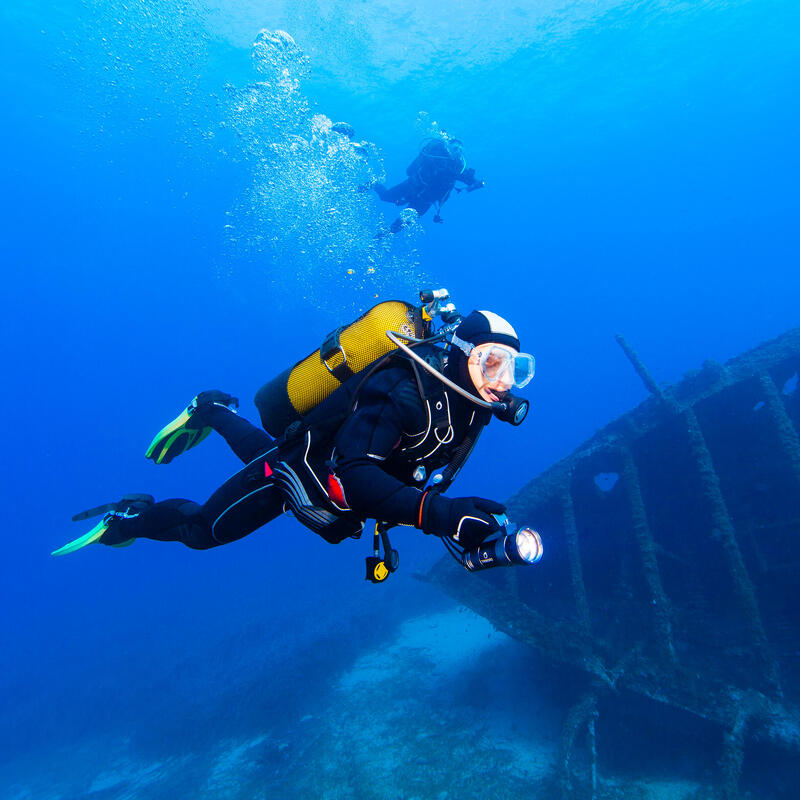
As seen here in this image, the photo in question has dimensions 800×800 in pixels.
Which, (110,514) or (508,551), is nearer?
(508,551)

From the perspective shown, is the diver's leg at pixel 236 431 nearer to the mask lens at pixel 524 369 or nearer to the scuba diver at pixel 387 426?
the scuba diver at pixel 387 426

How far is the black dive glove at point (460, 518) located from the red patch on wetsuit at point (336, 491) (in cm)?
67

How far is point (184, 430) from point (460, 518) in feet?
14.9

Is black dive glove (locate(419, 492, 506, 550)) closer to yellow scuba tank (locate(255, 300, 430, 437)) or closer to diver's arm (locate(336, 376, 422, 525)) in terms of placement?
diver's arm (locate(336, 376, 422, 525))

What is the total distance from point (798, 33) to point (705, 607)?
8549 centimetres

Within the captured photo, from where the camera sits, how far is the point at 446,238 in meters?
117

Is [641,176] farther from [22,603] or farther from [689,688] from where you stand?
[22,603]

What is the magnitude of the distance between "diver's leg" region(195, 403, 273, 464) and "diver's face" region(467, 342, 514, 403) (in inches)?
85.5

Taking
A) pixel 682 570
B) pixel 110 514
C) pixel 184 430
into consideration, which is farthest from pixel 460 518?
pixel 682 570

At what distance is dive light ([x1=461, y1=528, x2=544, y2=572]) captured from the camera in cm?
170

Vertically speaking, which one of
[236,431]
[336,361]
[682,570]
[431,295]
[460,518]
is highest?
[236,431]

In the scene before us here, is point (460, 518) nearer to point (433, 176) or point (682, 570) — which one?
point (682, 570)

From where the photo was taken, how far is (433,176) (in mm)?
16953

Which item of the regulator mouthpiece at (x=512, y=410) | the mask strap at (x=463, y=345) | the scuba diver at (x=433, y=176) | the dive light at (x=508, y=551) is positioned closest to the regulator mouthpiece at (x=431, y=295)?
the mask strap at (x=463, y=345)
